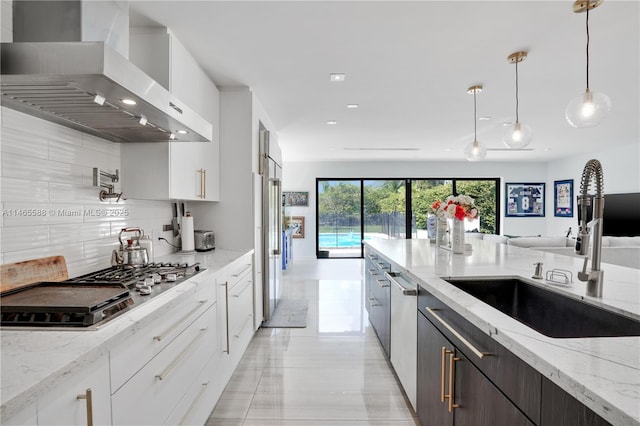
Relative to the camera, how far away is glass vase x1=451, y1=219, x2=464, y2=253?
103 inches

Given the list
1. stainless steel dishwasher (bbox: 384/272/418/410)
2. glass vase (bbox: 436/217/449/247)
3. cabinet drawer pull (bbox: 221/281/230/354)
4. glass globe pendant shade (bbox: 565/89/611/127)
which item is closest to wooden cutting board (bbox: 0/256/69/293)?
cabinet drawer pull (bbox: 221/281/230/354)

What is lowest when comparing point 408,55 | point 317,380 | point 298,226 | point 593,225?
point 317,380

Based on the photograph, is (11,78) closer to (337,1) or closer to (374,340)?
(337,1)

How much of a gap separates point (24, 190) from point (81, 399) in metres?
1.05

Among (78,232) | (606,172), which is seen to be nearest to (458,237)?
(78,232)

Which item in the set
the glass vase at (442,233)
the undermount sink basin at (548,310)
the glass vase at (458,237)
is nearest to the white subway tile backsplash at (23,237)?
the undermount sink basin at (548,310)

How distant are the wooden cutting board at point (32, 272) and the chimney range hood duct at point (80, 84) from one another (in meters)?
0.67

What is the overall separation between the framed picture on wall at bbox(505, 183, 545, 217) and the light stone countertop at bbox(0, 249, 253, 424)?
933 centimetres

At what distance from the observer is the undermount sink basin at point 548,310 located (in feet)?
3.79

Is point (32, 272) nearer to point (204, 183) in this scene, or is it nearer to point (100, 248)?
point (100, 248)

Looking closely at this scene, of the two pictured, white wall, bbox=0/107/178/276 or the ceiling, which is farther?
the ceiling

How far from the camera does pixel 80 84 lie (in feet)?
4.00

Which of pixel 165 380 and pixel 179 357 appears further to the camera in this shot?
pixel 179 357

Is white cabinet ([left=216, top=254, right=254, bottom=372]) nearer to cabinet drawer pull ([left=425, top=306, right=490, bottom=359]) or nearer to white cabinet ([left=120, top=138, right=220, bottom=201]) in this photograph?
white cabinet ([left=120, top=138, right=220, bottom=201])
